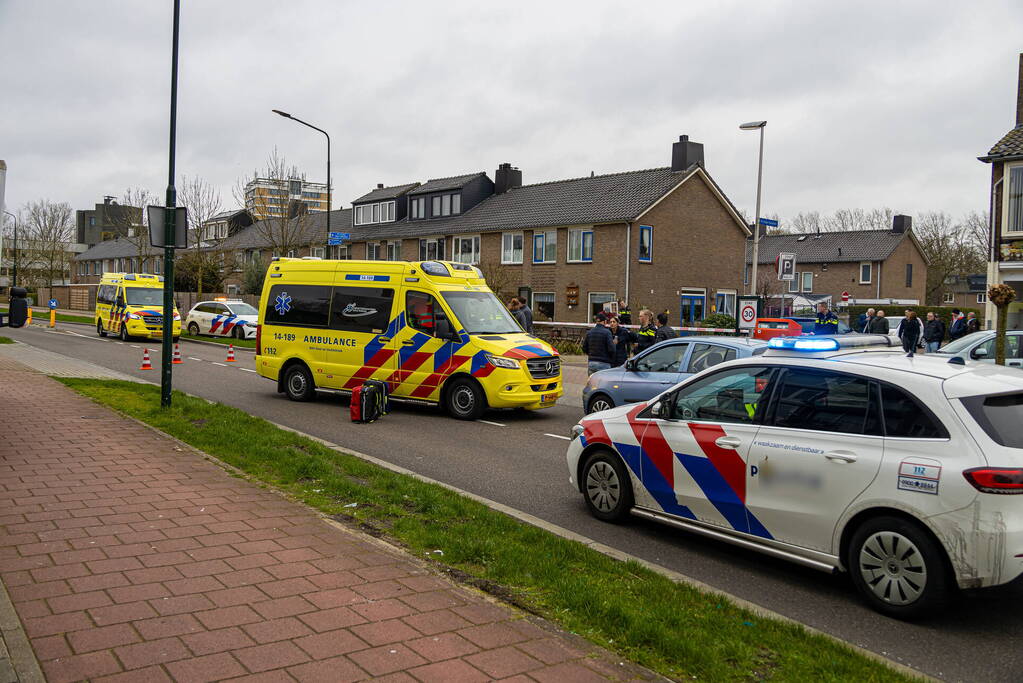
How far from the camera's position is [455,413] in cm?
1298

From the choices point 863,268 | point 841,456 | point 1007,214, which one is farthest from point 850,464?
point 863,268

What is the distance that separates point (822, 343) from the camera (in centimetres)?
586

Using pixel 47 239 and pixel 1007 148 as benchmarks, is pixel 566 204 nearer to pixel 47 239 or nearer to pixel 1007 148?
pixel 1007 148

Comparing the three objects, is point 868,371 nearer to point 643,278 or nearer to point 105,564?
point 105,564

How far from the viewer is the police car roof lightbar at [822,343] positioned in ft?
19.2

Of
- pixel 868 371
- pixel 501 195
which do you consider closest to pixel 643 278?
pixel 501 195

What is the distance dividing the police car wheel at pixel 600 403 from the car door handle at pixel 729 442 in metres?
6.07

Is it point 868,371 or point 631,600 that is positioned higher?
point 868,371

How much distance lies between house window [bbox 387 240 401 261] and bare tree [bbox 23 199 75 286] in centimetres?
3058

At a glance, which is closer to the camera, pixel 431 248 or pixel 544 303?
pixel 544 303

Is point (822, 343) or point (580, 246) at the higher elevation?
point (580, 246)

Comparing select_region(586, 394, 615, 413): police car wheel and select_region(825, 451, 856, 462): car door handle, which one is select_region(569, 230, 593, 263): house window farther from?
select_region(825, 451, 856, 462): car door handle

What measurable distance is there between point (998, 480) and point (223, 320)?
103 ft

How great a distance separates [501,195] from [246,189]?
45.5 ft
